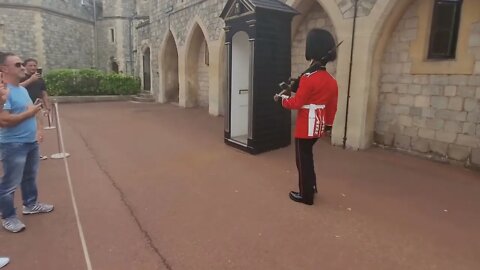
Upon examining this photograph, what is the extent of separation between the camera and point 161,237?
9.34ft

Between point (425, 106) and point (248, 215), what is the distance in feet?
12.6

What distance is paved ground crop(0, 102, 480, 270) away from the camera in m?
2.56

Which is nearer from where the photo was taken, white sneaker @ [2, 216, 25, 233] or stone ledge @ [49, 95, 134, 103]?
white sneaker @ [2, 216, 25, 233]

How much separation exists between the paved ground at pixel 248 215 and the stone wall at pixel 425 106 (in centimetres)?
34

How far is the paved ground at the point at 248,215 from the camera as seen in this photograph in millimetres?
2561

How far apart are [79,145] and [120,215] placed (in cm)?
368

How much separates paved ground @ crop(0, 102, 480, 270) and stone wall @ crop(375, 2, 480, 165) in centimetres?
34

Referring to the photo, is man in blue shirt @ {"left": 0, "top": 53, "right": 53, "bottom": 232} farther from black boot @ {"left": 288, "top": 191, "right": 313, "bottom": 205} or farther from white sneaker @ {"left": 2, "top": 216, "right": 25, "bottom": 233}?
black boot @ {"left": 288, "top": 191, "right": 313, "bottom": 205}

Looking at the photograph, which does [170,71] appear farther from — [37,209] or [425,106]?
[37,209]

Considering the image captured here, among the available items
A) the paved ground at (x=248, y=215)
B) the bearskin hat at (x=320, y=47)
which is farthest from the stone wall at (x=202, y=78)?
the bearskin hat at (x=320, y=47)

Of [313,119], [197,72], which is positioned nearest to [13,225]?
[313,119]

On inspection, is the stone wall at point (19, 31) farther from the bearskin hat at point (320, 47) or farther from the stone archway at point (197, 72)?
the bearskin hat at point (320, 47)

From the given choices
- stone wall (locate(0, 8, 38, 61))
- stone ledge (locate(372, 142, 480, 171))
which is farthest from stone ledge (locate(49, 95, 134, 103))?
stone ledge (locate(372, 142, 480, 171))

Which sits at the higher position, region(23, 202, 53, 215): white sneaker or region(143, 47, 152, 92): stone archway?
region(143, 47, 152, 92): stone archway
